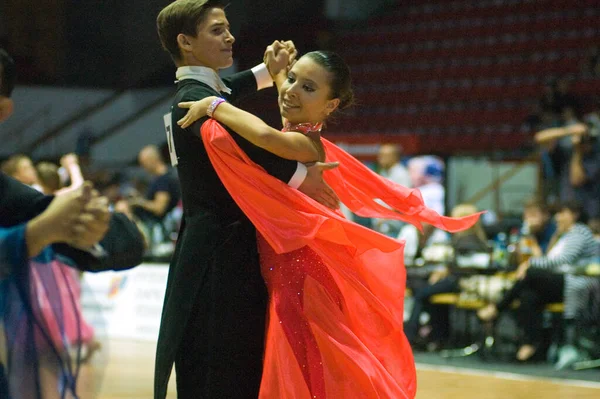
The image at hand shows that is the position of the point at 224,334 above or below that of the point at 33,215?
below

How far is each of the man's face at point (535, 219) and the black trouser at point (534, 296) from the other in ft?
2.36

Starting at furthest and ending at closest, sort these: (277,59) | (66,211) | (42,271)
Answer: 1. (277,59)
2. (42,271)
3. (66,211)

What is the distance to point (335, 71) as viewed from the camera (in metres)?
2.99

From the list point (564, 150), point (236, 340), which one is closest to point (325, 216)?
point (236, 340)

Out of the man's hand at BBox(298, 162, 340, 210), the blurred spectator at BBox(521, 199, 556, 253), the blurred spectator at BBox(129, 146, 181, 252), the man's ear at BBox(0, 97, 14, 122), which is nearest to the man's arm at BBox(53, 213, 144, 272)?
the man's ear at BBox(0, 97, 14, 122)

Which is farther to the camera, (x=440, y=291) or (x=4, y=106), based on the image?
(x=440, y=291)

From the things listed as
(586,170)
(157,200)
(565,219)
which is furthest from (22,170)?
(586,170)

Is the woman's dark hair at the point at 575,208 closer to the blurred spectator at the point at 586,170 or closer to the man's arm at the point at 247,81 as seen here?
the blurred spectator at the point at 586,170

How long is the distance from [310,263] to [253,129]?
1.56 ft

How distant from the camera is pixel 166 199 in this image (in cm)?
861

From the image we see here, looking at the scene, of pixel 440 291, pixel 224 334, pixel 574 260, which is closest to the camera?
pixel 224 334

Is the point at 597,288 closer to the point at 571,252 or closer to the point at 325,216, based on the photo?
the point at 571,252

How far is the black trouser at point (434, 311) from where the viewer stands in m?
7.96

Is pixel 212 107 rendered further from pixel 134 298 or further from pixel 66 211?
pixel 134 298
